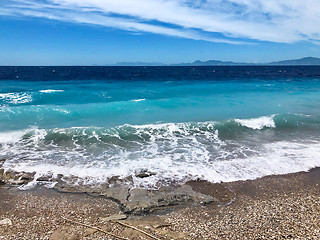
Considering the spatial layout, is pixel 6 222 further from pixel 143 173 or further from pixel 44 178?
pixel 143 173

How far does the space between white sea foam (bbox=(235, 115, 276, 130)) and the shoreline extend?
7.27 m

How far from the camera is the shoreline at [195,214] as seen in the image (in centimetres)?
544

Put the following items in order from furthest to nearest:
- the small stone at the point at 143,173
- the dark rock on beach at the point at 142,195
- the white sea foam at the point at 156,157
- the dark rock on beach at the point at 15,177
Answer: the white sea foam at the point at 156,157 < the small stone at the point at 143,173 < the dark rock on beach at the point at 15,177 < the dark rock on beach at the point at 142,195

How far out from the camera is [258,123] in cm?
1561

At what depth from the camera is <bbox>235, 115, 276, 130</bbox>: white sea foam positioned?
15151 millimetres

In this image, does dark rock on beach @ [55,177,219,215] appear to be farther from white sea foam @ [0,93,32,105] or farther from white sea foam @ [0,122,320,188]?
white sea foam @ [0,93,32,105]

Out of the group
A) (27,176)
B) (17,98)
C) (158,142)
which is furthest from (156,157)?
(17,98)

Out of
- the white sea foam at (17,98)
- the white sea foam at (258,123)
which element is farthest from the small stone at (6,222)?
the white sea foam at (17,98)

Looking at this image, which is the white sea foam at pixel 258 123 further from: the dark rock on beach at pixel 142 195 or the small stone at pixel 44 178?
the small stone at pixel 44 178

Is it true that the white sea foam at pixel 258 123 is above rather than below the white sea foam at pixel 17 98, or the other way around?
below

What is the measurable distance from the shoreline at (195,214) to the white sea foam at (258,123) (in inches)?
286

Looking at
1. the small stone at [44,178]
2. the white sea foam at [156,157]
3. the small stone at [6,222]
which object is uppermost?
the white sea foam at [156,157]

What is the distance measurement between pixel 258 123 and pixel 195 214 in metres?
11.2

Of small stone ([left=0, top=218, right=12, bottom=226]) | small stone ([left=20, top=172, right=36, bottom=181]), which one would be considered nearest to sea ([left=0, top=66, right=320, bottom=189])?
small stone ([left=20, top=172, right=36, bottom=181])
